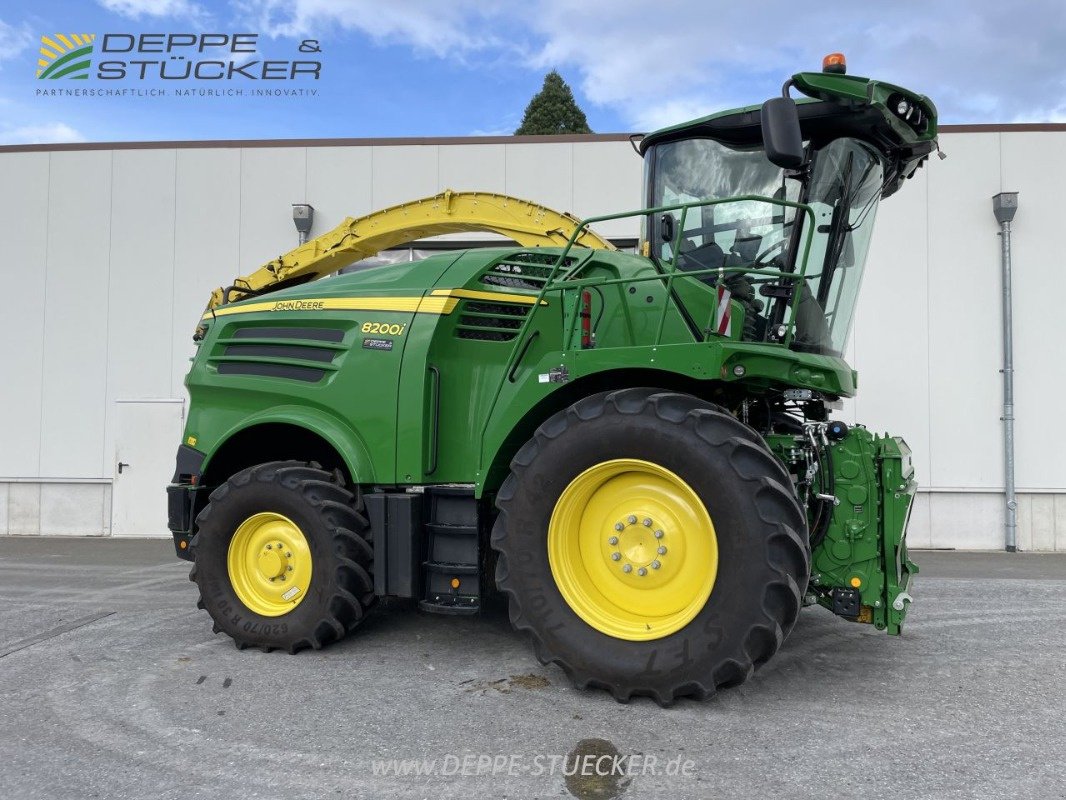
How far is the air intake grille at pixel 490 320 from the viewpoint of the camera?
4086 millimetres

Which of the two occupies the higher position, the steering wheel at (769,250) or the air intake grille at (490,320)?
the steering wheel at (769,250)

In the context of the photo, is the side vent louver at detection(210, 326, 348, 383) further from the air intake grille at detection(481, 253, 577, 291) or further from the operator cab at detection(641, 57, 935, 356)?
the operator cab at detection(641, 57, 935, 356)

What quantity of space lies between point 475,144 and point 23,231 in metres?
6.08

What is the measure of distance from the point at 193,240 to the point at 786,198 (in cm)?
819

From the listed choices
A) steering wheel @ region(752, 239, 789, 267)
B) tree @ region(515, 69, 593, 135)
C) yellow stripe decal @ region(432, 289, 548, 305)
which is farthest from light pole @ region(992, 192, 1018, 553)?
tree @ region(515, 69, 593, 135)

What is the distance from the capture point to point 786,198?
12.3ft

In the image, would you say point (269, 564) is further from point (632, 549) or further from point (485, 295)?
point (632, 549)

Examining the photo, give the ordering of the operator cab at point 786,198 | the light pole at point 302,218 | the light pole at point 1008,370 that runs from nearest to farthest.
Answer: the operator cab at point 786,198
the light pole at point 1008,370
the light pole at point 302,218

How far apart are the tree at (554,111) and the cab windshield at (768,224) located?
16345mm

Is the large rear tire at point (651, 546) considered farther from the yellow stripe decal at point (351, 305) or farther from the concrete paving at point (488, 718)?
the yellow stripe decal at point (351, 305)

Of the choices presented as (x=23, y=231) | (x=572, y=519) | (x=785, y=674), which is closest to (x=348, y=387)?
(x=572, y=519)

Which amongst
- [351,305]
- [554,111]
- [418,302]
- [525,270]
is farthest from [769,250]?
[554,111]

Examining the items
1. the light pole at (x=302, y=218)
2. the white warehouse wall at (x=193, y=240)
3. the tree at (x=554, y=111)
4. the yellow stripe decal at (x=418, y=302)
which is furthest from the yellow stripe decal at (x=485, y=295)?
the tree at (x=554, y=111)

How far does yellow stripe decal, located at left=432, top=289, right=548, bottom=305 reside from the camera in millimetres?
4055
